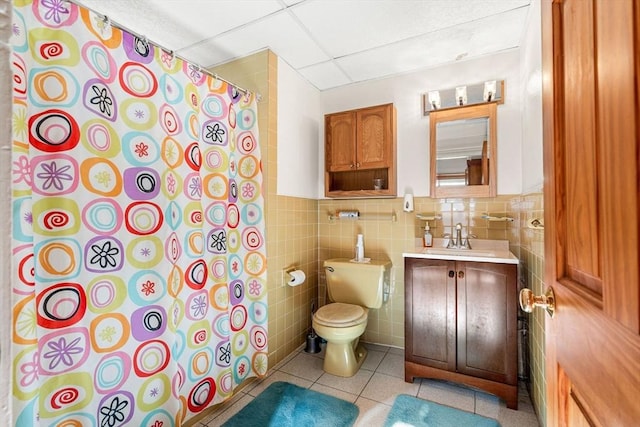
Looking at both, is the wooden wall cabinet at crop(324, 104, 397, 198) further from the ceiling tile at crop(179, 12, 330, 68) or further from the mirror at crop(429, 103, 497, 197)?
the ceiling tile at crop(179, 12, 330, 68)

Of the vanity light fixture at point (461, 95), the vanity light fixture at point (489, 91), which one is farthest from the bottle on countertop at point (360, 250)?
the vanity light fixture at point (489, 91)

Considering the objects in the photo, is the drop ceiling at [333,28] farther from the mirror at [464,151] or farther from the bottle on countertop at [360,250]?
the bottle on countertop at [360,250]

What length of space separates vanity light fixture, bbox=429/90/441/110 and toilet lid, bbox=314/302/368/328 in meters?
1.67

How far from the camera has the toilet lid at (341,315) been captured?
1911 millimetres

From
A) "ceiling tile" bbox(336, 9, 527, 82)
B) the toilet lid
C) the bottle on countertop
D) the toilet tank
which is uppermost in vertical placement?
"ceiling tile" bbox(336, 9, 527, 82)

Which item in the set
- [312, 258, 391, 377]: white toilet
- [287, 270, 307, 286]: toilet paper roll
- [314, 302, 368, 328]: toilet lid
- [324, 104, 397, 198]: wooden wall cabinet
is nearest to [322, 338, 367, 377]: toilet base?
[312, 258, 391, 377]: white toilet

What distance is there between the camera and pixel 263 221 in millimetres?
1931

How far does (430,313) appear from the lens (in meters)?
1.84

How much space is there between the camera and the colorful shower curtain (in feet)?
3.19

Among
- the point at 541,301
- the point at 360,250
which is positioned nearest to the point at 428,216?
the point at 360,250

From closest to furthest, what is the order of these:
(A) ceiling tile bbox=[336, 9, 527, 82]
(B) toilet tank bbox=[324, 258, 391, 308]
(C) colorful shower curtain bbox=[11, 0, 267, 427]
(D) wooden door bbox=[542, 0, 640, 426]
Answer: (D) wooden door bbox=[542, 0, 640, 426] → (C) colorful shower curtain bbox=[11, 0, 267, 427] → (A) ceiling tile bbox=[336, 9, 527, 82] → (B) toilet tank bbox=[324, 258, 391, 308]

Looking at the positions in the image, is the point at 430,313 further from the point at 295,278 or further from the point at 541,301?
the point at 541,301

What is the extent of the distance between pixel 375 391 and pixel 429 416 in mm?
347

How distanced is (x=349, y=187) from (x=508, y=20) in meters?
1.55
